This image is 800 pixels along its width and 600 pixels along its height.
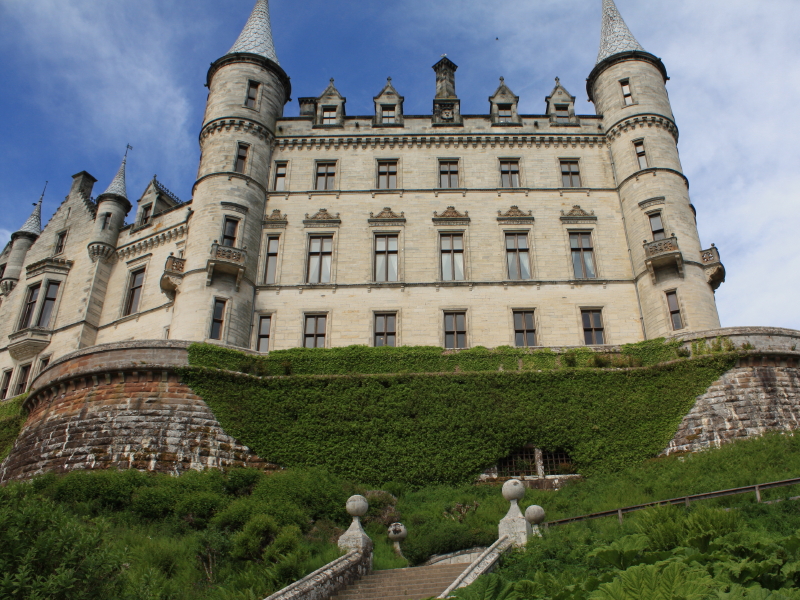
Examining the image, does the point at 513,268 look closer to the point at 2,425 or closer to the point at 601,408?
the point at 601,408

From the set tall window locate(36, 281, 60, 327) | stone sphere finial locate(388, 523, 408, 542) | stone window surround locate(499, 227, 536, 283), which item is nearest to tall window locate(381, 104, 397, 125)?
stone window surround locate(499, 227, 536, 283)

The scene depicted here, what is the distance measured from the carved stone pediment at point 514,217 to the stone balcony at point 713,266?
27.1ft

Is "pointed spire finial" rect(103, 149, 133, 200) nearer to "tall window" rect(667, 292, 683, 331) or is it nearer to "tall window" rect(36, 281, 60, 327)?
"tall window" rect(36, 281, 60, 327)

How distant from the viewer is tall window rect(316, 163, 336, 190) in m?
35.3

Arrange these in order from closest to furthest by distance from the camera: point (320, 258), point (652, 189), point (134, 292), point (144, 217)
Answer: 1. point (652, 189)
2. point (320, 258)
3. point (134, 292)
4. point (144, 217)

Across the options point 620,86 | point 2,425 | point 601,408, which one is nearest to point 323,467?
point 601,408

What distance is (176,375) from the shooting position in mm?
24859

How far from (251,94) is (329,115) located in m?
4.39

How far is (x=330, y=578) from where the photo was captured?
45.5 feet

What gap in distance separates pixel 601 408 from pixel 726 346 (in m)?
5.49

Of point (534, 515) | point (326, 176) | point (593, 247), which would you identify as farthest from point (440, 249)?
point (534, 515)

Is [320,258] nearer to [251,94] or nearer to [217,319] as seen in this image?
[217,319]

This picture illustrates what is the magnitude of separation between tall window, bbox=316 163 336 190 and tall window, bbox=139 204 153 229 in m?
11.0

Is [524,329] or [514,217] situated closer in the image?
[524,329]
